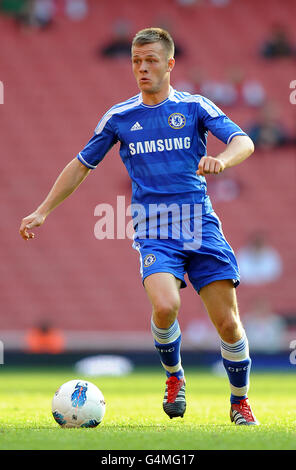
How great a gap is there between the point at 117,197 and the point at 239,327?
1243cm

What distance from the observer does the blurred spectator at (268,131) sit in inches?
703

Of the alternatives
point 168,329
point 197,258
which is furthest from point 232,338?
point 197,258

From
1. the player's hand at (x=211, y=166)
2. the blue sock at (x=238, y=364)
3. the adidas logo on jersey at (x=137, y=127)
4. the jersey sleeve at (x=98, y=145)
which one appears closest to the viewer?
the player's hand at (x=211, y=166)

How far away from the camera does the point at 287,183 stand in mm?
18156

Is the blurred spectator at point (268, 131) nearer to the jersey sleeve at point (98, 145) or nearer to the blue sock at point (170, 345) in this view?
the jersey sleeve at point (98, 145)

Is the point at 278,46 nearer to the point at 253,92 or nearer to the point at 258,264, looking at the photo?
the point at 253,92

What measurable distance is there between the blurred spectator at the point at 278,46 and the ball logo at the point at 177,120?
1467 cm

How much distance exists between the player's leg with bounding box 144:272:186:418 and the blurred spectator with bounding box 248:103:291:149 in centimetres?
1261

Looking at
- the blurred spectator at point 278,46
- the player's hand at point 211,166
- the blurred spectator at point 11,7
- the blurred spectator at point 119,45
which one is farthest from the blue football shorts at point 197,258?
the blurred spectator at point 11,7

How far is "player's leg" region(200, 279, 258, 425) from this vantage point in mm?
5238

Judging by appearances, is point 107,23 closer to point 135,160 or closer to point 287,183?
point 287,183
